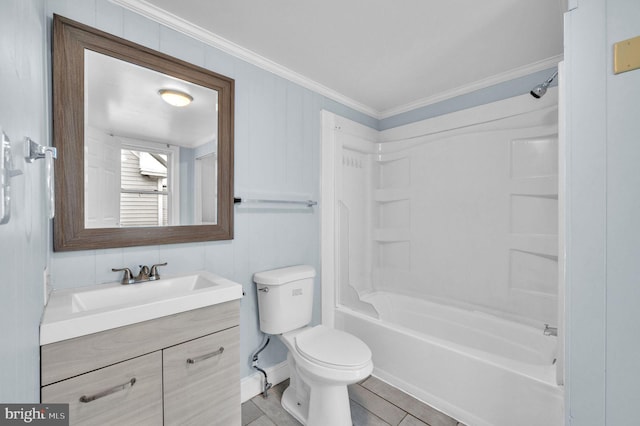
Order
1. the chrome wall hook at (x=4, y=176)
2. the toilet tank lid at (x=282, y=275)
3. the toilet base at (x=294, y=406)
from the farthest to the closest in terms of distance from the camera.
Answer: the toilet tank lid at (x=282, y=275), the toilet base at (x=294, y=406), the chrome wall hook at (x=4, y=176)

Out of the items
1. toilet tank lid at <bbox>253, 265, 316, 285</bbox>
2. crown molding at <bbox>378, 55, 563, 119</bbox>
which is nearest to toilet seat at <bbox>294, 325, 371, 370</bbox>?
toilet tank lid at <bbox>253, 265, 316, 285</bbox>

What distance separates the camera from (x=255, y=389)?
1.88m

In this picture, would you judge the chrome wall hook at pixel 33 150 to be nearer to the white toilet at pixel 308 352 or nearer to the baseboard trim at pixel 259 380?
the white toilet at pixel 308 352

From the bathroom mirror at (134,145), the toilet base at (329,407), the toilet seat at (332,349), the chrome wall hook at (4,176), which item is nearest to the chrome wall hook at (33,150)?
the chrome wall hook at (4,176)

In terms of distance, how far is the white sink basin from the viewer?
0.93 metres

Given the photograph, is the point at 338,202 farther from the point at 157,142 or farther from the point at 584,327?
the point at 584,327

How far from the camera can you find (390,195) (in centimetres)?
290

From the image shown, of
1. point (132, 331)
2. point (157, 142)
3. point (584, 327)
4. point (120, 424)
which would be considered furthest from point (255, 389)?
point (584, 327)

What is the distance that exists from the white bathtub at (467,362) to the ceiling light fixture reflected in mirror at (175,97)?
6.35 ft

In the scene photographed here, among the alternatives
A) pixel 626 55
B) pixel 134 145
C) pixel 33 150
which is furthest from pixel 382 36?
pixel 33 150

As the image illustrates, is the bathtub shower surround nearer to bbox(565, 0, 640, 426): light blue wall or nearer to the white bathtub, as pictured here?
the white bathtub

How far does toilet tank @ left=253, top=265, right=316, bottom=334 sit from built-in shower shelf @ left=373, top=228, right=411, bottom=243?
49.1 inches

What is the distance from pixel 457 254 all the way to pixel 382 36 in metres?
1.84

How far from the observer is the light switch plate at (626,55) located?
90cm
